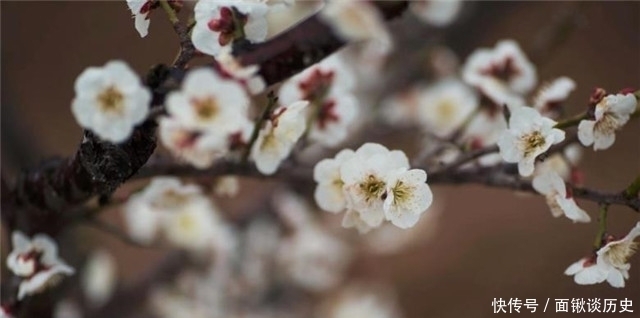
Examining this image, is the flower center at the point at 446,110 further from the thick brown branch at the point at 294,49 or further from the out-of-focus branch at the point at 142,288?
the thick brown branch at the point at 294,49

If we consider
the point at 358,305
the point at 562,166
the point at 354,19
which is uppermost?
the point at 354,19

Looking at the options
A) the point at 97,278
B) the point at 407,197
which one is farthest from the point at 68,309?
the point at 407,197

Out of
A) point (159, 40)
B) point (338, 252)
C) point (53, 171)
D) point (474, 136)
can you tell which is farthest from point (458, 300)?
point (53, 171)

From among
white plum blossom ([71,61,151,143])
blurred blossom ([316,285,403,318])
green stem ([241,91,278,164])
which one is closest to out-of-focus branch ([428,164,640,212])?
green stem ([241,91,278,164])

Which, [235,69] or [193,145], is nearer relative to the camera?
→ [235,69]

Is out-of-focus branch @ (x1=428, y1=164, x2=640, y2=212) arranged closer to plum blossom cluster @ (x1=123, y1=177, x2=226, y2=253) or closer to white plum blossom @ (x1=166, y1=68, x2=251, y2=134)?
white plum blossom @ (x1=166, y1=68, x2=251, y2=134)

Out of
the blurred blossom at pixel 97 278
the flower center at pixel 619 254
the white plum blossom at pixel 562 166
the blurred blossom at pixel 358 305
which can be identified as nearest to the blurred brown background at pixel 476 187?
the blurred blossom at pixel 358 305

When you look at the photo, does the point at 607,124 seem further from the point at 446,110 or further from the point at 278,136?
the point at 446,110
